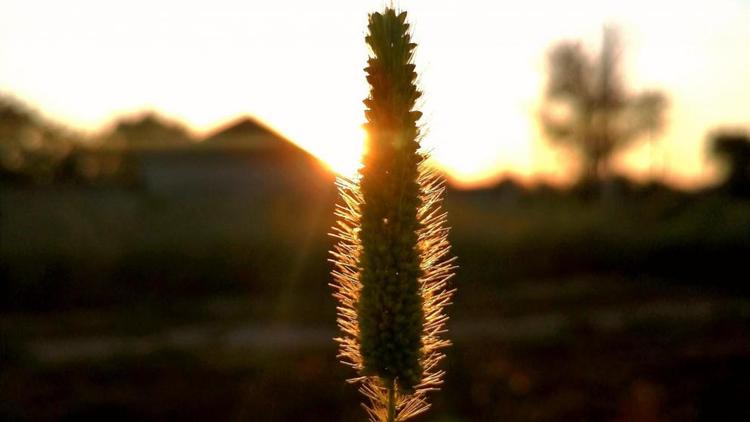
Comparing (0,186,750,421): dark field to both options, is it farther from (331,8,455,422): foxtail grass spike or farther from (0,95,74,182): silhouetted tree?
(0,95,74,182): silhouetted tree

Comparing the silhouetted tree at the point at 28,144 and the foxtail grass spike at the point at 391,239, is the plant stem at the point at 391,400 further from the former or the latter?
the silhouetted tree at the point at 28,144

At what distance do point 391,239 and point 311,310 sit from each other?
56.7ft

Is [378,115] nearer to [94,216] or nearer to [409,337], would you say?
[409,337]

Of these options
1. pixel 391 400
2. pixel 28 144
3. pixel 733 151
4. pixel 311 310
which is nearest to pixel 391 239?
pixel 391 400

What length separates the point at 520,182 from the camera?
46688mm

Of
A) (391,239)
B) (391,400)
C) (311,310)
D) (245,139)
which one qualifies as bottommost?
(311,310)

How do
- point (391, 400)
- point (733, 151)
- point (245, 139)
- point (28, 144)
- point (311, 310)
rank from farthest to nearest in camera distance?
1. point (733, 151)
2. point (28, 144)
3. point (245, 139)
4. point (311, 310)
5. point (391, 400)

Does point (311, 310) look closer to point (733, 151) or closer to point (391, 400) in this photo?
point (391, 400)

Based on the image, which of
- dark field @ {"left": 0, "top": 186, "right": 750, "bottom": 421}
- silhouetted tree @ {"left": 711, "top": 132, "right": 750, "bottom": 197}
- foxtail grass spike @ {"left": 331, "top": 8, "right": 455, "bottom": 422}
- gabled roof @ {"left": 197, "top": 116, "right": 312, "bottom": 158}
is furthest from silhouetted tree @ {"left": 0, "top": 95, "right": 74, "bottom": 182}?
foxtail grass spike @ {"left": 331, "top": 8, "right": 455, "bottom": 422}

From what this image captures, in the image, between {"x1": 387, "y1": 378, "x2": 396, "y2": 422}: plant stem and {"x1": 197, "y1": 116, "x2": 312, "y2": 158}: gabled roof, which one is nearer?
{"x1": 387, "y1": 378, "x2": 396, "y2": 422}: plant stem

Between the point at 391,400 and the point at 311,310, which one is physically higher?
the point at 391,400

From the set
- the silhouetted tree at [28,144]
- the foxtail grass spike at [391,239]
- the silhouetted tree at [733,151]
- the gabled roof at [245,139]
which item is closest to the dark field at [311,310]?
the gabled roof at [245,139]

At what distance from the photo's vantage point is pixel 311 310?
18.9 m

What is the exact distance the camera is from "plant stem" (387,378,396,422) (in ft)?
5.88
